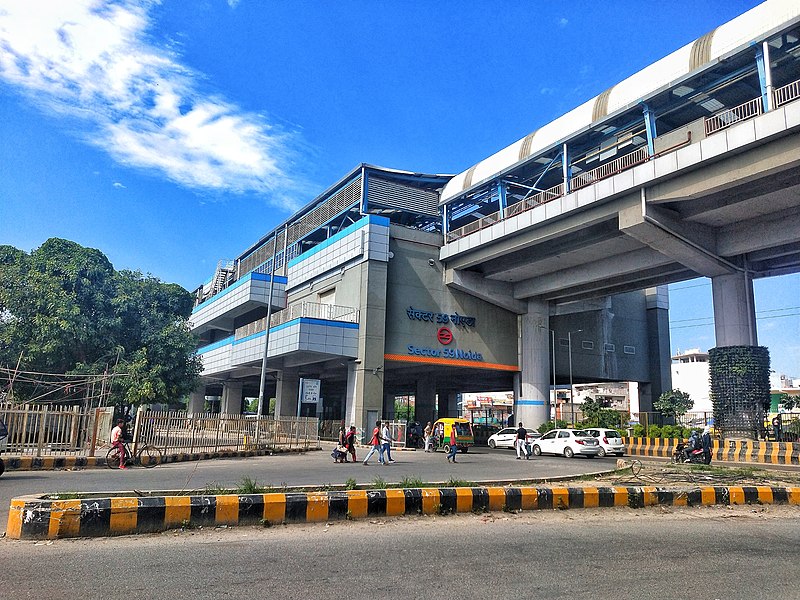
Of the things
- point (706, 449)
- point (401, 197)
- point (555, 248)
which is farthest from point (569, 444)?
point (401, 197)

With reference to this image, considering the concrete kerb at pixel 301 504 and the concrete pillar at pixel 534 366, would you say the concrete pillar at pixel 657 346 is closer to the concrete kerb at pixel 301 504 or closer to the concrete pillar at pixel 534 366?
the concrete pillar at pixel 534 366

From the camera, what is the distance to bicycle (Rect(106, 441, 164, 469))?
16.3 m

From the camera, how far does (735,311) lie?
94.8ft

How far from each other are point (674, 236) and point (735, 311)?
5324 millimetres

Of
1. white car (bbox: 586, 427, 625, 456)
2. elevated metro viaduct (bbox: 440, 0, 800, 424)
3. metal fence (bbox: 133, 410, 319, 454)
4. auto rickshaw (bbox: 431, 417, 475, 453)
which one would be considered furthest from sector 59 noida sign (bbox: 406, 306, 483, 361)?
white car (bbox: 586, 427, 625, 456)

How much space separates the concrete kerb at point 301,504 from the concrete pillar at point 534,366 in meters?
29.2

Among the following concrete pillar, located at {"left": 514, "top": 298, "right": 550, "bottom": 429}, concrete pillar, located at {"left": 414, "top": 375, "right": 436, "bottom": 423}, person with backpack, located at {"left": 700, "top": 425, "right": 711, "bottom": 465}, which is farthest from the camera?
concrete pillar, located at {"left": 414, "top": 375, "right": 436, "bottom": 423}

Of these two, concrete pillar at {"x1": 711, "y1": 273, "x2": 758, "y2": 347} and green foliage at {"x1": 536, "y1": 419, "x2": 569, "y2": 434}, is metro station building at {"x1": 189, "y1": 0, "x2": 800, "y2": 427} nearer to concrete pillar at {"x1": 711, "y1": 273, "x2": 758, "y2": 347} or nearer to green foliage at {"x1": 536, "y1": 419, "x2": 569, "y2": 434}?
concrete pillar at {"x1": 711, "y1": 273, "x2": 758, "y2": 347}

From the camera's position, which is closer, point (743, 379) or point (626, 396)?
point (743, 379)

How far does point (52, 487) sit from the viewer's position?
440 inches

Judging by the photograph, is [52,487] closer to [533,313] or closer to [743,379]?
[743,379]

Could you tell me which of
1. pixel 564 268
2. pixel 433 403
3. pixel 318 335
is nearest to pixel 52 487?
pixel 318 335

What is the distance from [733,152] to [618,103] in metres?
7.05

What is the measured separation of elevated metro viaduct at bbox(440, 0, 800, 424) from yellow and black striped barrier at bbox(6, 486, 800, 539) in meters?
17.2
